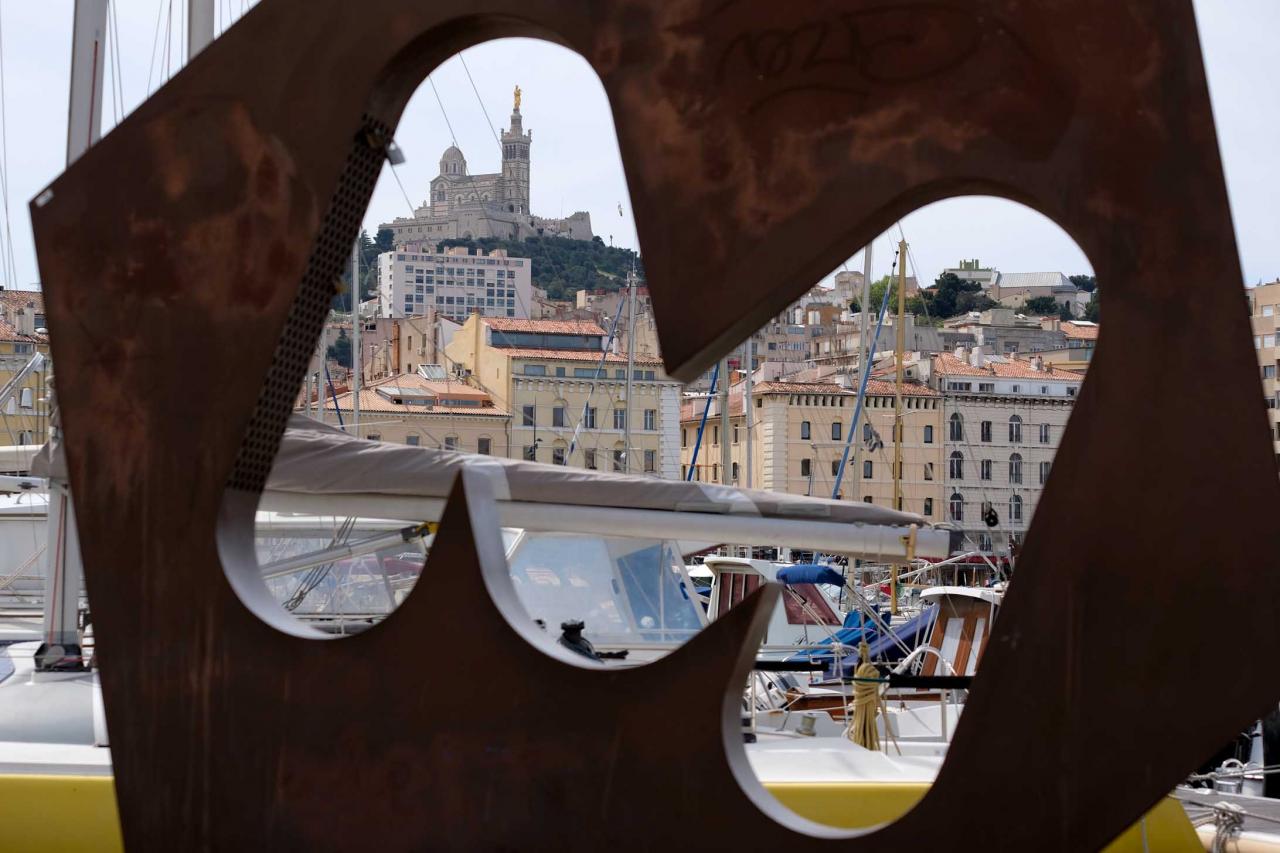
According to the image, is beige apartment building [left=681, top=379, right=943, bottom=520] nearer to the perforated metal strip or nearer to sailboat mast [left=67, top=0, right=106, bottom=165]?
sailboat mast [left=67, top=0, right=106, bottom=165]

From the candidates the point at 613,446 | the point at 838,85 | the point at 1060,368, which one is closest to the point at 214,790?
the point at 838,85

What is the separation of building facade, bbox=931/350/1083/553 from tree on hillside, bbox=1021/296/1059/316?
2458 inches

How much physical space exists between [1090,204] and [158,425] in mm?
2622

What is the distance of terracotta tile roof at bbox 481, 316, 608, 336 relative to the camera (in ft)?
217

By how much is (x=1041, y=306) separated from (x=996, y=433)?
68264 mm

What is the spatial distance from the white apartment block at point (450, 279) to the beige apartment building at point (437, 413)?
71.0 metres

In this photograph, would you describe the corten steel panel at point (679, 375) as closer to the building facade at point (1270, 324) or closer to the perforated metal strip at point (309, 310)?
the perforated metal strip at point (309, 310)

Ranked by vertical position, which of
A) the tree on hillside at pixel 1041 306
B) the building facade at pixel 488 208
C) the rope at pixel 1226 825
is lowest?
the rope at pixel 1226 825

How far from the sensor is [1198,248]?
11.5 ft

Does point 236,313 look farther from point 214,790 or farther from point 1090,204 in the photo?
point 1090,204

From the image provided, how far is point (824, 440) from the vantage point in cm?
6825

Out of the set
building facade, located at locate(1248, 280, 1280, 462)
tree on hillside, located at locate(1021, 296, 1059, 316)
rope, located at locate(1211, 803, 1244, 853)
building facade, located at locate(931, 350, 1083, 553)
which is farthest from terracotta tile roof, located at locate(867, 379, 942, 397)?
tree on hillside, located at locate(1021, 296, 1059, 316)

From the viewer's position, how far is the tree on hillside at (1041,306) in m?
→ 133

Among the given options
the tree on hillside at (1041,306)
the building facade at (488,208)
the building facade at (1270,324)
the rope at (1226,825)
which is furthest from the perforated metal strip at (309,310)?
the building facade at (488,208)
